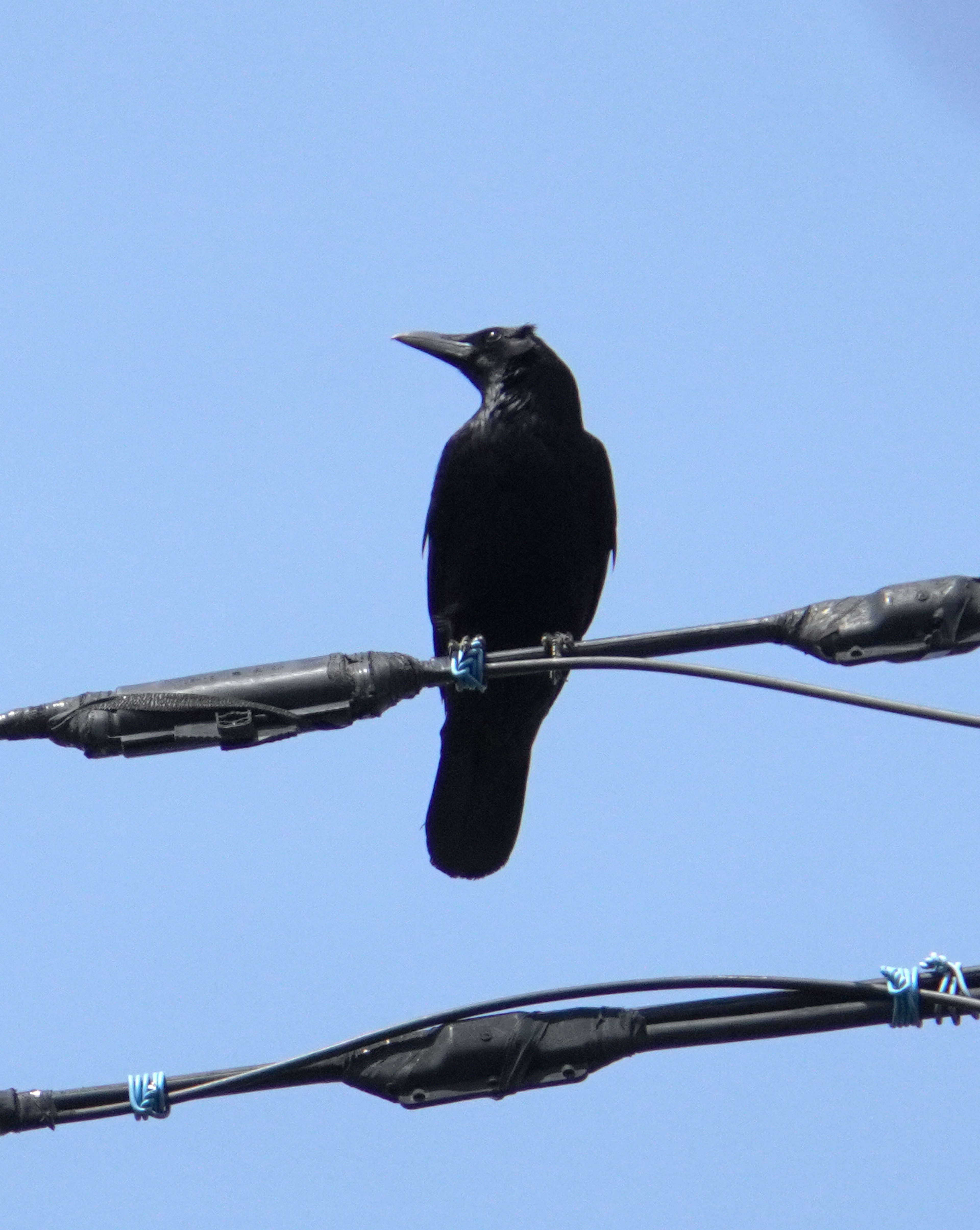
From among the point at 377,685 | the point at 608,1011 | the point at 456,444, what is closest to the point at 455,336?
the point at 456,444

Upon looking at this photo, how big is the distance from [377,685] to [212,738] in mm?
359

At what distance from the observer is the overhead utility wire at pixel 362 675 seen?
11.5 ft

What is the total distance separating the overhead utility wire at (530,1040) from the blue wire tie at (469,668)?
73cm

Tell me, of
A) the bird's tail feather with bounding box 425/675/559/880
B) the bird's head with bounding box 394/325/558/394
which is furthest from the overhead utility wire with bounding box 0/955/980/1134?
the bird's head with bounding box 394/325/558/394

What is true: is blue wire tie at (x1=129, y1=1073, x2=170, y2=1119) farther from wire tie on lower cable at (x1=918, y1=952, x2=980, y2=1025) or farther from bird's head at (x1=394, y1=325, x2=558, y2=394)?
bird's head at (x1=394, y1=325, x2=558, y2=394)

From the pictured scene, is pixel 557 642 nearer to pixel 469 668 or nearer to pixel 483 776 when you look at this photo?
pixel 483 776

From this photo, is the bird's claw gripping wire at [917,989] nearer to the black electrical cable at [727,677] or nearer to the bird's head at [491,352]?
the black electrical cable at [727,677]

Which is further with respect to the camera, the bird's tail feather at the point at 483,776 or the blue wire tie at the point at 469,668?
the bird's tail feather at the point at 483,776

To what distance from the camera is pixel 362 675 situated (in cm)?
367

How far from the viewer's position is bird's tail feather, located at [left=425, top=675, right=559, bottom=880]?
6.24 meters

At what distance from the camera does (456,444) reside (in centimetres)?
675

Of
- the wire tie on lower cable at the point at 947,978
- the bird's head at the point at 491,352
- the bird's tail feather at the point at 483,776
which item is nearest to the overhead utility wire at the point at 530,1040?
the wire tie on lower cable at the point at 947,978

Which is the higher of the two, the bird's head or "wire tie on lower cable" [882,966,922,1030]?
the bird's head

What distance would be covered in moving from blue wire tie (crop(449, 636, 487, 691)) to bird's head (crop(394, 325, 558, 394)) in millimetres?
3333
